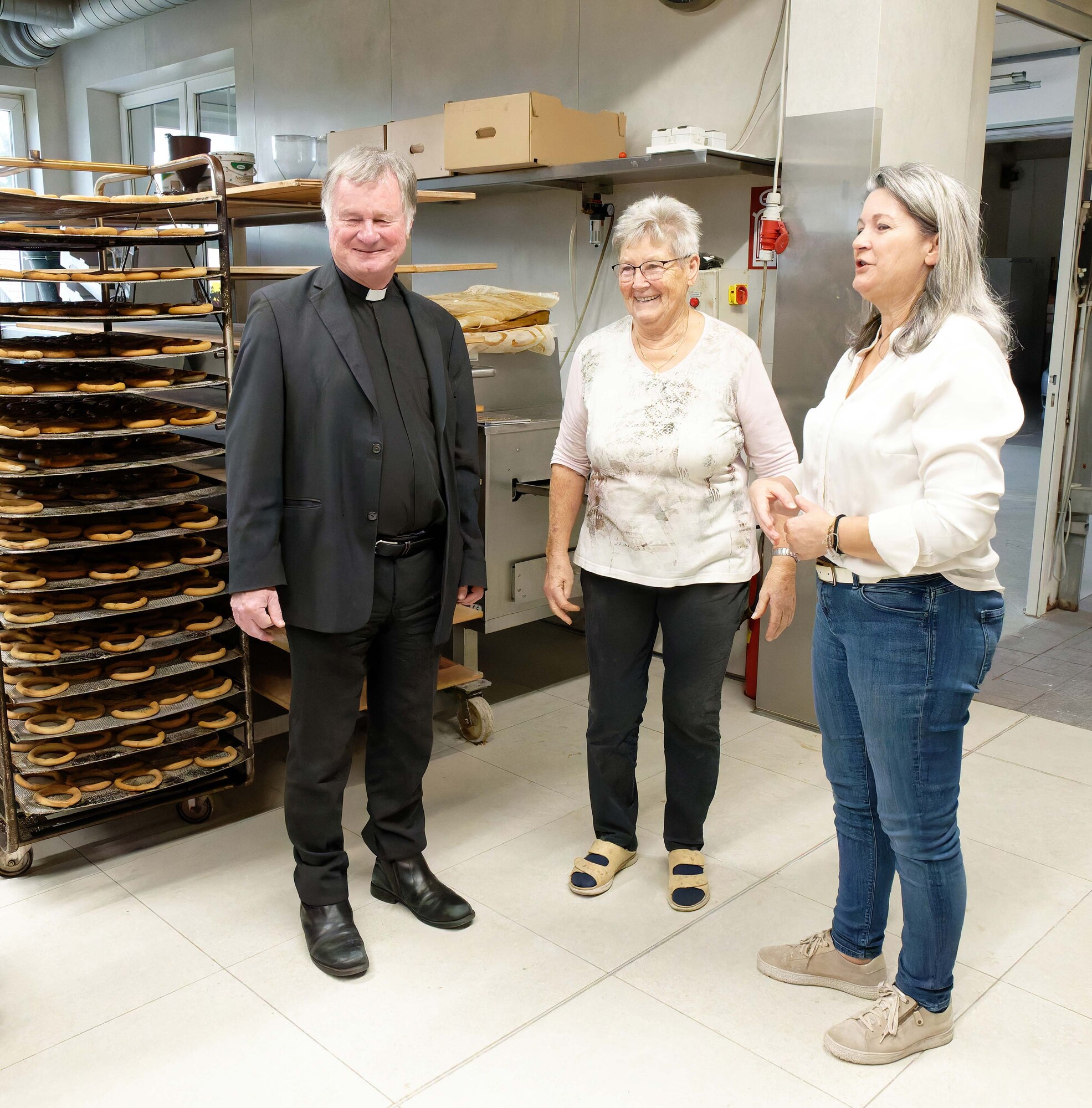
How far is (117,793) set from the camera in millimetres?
2572

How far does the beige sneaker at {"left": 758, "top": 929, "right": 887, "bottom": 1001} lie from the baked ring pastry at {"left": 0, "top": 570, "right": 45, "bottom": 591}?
71.2 inches

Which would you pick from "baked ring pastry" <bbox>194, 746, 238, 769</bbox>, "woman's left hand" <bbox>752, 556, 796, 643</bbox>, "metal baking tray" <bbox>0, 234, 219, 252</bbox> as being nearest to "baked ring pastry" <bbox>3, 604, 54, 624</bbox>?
"baked ring pastry" <bbox>194, 746, 238, 769</bbox>

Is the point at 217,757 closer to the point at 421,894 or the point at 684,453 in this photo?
the point at 421,894

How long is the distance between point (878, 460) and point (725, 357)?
0.63m

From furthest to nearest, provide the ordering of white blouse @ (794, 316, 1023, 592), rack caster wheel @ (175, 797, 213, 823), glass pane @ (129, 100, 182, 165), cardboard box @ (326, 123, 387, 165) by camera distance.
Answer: glass pane @ (129, 100, 182, 165)
cardboard box @ (326, 123, 387, 165)
rack caster wheel @ (175, 797, 213, 823)
white blouse @ (794, 316, 1023, 592)

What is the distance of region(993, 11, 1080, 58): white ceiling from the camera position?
5902 mm

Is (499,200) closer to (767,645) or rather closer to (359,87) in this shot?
(359,87)

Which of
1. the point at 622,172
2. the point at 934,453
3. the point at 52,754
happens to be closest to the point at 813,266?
the point at 622,172

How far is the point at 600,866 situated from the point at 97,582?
4.53ft

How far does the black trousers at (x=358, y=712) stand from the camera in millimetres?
2213

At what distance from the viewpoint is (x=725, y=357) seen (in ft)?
7.48

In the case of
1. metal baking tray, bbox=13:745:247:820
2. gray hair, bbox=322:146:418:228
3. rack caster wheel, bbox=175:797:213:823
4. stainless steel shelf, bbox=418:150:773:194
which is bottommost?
rack caster wheel, bbox=175:797:213:823

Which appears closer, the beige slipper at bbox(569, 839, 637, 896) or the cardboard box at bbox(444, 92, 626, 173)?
the beige slipper at bbox(569, 839, 637, 896)

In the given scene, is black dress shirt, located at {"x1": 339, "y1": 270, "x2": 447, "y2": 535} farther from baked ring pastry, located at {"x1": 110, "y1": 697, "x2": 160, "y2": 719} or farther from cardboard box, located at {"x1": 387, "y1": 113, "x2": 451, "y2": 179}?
cardboard box, located at {"x1": 387, "y1": 113, "x2": 451, "y2": 179}
